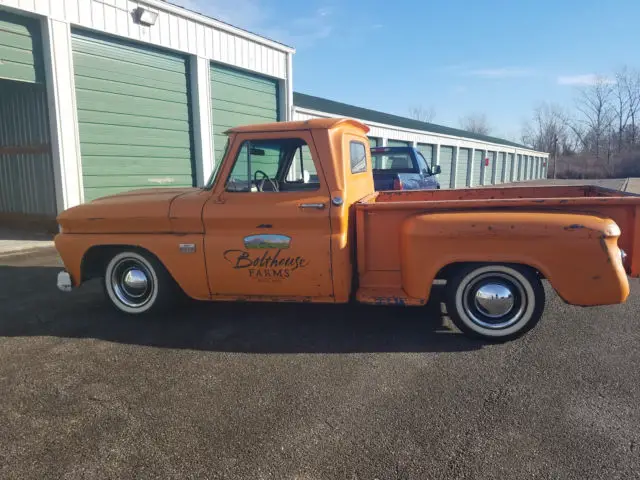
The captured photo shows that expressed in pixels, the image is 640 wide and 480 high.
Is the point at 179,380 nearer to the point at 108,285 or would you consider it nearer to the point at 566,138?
the point at 108,285

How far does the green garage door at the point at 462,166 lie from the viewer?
3241 centimetres

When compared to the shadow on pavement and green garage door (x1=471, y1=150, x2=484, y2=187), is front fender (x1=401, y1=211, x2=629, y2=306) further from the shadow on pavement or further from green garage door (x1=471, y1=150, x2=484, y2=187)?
green garage door (x1=471, y1=150, x2=484, y2=187)

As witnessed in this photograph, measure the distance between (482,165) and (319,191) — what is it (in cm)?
3610

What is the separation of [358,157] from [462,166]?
99.8 ft

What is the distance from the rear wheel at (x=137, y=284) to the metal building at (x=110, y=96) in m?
5.10

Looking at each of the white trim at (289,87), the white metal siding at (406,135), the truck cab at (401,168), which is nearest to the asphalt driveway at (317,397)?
the truck cab at (401,168)

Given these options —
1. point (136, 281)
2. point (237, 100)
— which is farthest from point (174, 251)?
point (237, 100)

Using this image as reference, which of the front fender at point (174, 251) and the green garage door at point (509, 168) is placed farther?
the green garage door at point (509, 168)

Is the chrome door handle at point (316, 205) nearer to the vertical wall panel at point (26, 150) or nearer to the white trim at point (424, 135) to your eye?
the vertical wall panel at point (26, 150)

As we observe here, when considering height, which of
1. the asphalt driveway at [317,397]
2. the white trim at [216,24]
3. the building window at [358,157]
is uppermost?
the white trim at [216,24]

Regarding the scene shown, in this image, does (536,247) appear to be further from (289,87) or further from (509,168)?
(509,168)

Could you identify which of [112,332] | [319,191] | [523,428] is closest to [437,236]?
[319,191]

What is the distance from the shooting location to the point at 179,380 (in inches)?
132

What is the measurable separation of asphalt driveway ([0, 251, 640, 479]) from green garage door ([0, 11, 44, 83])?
564 centimetres
